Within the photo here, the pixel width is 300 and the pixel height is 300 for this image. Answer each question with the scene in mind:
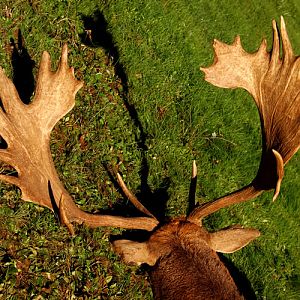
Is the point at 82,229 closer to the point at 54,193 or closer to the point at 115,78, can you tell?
the point at 54,193

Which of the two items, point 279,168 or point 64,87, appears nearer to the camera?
point 279,168

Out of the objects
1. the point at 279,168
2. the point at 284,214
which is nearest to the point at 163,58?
the point at 284,214

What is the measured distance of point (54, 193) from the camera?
4.70 metres

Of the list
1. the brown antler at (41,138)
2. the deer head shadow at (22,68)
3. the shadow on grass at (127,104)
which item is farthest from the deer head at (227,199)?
the deer head shadow at (22,68)

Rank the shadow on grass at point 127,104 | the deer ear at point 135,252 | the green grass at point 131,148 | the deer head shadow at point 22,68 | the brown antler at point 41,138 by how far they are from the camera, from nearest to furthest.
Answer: the brown antler at point 41,138
the deer ear at point 135,252
the green grass at point 131,148
the deer head shadow at point 22,68
the shadow on grass at point 127,104

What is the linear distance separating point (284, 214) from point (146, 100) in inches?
82.0

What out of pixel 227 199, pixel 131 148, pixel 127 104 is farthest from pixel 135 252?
pixel 127 104

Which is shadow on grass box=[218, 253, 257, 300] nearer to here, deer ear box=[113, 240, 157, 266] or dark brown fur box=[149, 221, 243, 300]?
dark brown fur box=[149, 221, 243, 300]

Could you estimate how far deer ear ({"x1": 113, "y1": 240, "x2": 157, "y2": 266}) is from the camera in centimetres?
471

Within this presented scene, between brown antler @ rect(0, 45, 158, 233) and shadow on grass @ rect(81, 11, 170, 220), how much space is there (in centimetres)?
122

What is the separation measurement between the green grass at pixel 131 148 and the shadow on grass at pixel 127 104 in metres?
0.01

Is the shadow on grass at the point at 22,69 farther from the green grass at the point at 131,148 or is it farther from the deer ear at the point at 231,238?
the deer ear at the point at 231,238

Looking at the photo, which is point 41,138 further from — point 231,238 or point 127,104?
point 127,104

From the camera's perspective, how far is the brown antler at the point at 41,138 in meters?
4.56
